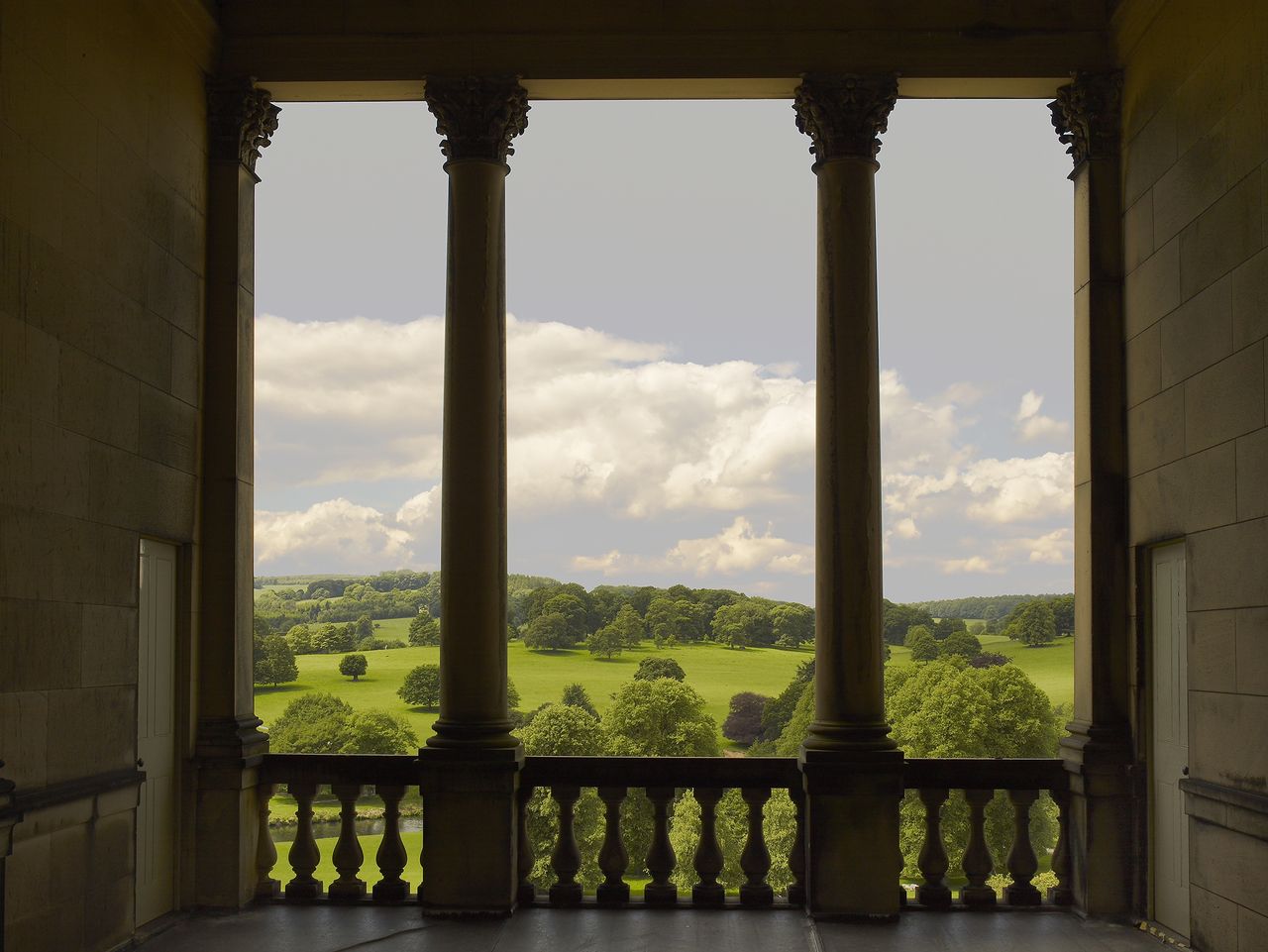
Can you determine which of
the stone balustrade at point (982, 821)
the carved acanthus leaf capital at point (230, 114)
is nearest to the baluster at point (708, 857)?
the stone balustrade at point (982, 821)

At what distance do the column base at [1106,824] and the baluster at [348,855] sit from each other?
1058 cm

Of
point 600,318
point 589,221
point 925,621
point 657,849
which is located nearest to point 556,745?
point 657,849


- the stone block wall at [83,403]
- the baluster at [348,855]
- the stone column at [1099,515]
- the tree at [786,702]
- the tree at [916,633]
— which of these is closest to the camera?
the stone block wall at [83,403]

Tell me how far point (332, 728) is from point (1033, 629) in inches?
1463

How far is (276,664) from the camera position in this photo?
63969 millimetres

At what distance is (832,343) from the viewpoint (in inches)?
671

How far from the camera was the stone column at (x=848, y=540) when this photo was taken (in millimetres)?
16062

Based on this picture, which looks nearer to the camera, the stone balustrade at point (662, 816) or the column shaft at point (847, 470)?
the column shaft at point (847, 470)

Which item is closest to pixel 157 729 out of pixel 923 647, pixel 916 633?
pixel 923 647

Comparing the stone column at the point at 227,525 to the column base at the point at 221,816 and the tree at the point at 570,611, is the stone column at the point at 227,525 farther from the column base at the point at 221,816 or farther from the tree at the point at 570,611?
the tree at the point at 570,611

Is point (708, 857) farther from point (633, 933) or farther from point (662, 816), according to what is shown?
point (633, 933)

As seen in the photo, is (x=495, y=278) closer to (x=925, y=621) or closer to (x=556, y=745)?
(x=556, y=745)

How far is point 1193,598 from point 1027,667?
1576 inches

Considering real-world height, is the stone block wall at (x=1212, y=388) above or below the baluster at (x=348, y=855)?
above
